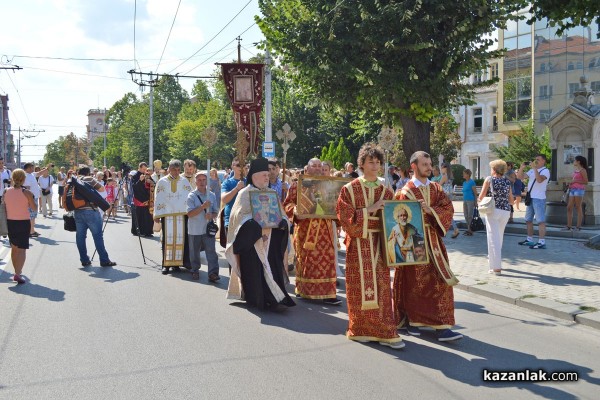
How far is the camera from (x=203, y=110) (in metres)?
64.4

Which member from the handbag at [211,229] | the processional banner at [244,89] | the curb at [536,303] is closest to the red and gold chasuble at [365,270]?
the curb at [536,303]

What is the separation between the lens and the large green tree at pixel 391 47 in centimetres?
1596

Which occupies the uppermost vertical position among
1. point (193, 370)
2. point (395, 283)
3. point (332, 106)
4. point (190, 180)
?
point (332, 106)

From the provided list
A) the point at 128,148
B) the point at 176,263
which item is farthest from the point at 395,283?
the point at 128,148

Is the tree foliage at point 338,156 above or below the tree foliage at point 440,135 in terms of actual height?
below

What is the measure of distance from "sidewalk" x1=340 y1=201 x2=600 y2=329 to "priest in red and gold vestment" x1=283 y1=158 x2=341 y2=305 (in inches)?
89.8

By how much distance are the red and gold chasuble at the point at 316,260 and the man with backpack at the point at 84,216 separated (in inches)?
187

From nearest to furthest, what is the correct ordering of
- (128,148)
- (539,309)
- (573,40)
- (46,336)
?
(46,336) → (539,309) → (573,40) → (128,148)

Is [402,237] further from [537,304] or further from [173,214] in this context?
[173,214]

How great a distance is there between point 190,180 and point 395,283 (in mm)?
5807

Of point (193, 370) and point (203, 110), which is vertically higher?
point (203, 110)

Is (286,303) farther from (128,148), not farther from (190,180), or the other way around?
(128,148)

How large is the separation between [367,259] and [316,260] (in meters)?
2.07

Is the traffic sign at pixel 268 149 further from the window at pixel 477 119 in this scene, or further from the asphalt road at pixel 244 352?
the window at pixel 477 119
